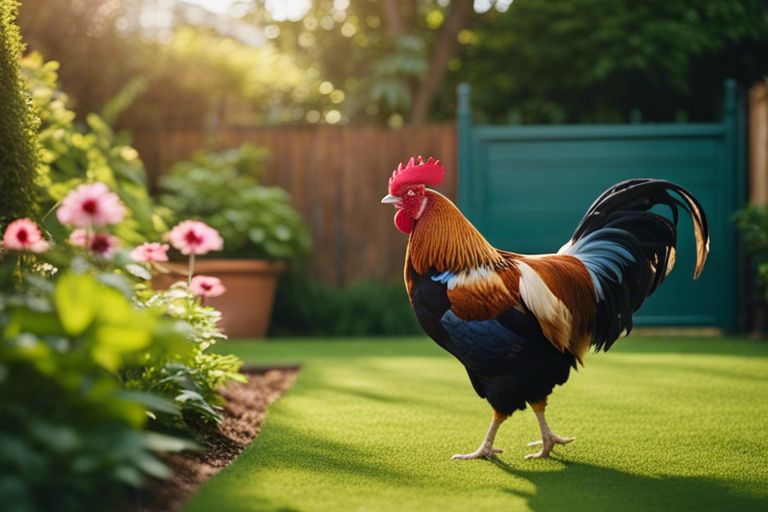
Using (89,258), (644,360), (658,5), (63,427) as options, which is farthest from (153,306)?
(658,5)

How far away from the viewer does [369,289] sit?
894cm

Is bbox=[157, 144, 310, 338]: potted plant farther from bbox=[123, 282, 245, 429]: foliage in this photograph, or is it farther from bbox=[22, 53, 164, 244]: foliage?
bbox=[123, 282, 245, 429]: foliage

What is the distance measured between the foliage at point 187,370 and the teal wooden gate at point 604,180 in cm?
533

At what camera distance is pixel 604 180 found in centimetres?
873

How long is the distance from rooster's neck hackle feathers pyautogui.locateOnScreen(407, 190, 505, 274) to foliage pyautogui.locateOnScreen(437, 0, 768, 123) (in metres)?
8.31

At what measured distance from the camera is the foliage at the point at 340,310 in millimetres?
8820

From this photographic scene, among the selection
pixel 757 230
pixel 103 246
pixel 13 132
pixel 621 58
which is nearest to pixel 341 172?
pixel 757 230

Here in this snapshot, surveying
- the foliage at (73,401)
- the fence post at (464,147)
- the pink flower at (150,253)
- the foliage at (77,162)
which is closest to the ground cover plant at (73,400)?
the foliage at (73,401)

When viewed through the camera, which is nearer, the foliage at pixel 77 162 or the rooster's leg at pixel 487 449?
the rooster's leg at pixel 487 449

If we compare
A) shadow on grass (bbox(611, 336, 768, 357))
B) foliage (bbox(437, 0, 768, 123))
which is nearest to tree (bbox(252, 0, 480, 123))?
foliage (bbox(437, 0, 768, 123))

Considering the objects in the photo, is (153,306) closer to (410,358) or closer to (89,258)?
(89,258)

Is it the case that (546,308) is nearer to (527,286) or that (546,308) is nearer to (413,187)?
(527,286)

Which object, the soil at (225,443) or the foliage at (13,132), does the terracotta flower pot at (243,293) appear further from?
the foliage at (13,132)

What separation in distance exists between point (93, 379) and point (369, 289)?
6776mm
